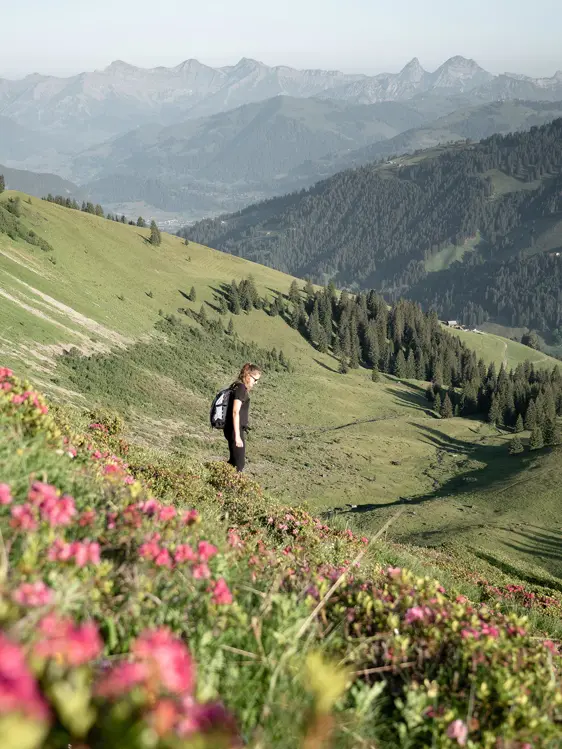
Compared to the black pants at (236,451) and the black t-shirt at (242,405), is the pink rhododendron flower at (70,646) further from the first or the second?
the black pants at (236,451)

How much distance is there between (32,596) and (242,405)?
960cm

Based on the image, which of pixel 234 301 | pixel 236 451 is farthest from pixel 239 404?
pixel 234 301

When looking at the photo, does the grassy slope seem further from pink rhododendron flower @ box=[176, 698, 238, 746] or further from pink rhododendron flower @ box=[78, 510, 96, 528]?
pink rhododendron flower @ box=[176, 698, 238, 746]

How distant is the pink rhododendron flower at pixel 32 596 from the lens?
2.35 meters

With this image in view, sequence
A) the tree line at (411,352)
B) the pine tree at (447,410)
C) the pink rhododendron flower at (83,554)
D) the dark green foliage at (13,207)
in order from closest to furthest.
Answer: the pink rhododendron flower at (83,554) → the dark green foliage at (13,207) → the pine tree at (447,410) → the tree line at (411,352)

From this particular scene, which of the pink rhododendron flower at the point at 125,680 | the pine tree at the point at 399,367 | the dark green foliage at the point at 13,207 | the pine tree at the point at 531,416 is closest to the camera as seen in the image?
the pink rhododendron flower at the point at 125,680

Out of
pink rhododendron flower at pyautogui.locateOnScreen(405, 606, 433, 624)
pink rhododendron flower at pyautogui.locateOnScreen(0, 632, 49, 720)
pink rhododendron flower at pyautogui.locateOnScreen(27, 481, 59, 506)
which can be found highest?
pink rhododendron flower at pyautogui.locateOnScreen(0, 632, 49, 720)

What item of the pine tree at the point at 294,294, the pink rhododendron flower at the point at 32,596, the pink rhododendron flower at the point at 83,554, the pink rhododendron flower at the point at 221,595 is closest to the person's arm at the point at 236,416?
the pink rhododendron flower at the point at 221,595

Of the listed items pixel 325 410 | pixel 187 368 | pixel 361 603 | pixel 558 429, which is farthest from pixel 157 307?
pixel 361 603

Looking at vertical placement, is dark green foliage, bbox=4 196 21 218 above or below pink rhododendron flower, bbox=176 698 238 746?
above

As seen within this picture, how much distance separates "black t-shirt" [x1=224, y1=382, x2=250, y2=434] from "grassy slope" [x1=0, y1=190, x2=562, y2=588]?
560 inches

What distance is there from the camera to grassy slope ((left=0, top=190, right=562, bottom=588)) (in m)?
48.8

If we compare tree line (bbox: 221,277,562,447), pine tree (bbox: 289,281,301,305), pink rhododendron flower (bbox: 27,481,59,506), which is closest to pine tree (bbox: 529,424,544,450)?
tree line (bbox: 221,277,562,447)

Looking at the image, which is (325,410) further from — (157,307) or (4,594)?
(4,594)
